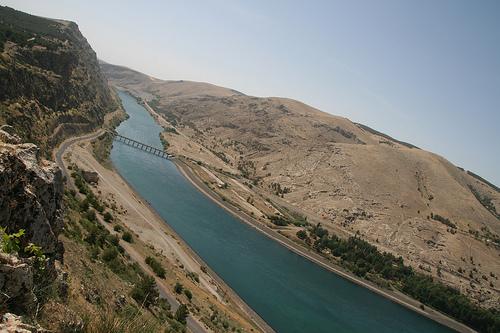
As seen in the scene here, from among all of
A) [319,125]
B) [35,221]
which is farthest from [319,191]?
[35,221]

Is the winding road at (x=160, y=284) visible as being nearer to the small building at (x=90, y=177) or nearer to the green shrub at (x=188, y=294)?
the green shrub at (x=188, y=294)

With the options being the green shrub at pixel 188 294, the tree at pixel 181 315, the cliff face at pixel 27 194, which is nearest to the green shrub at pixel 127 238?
the green shrub at pixel 188 294

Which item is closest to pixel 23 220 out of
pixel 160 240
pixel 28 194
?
pixel 28 194

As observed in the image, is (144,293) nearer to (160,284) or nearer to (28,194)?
(160,284)

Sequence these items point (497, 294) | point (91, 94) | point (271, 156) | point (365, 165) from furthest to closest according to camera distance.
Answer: point (271, 156), point (365, 165), point (91, 94), point (497, 294)

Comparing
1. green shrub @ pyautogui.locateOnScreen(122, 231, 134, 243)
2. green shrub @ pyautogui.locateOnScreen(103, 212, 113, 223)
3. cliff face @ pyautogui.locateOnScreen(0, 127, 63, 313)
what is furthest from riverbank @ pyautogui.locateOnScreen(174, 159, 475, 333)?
cliff face @ pyautogui.locateOnScreen(0, 127, 63, 313)

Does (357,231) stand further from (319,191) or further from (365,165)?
(365,165)

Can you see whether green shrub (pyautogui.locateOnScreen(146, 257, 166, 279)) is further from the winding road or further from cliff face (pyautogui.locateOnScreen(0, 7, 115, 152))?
cliff face (pyautogui.locateOnScreen(0, 7, 115, 152))
